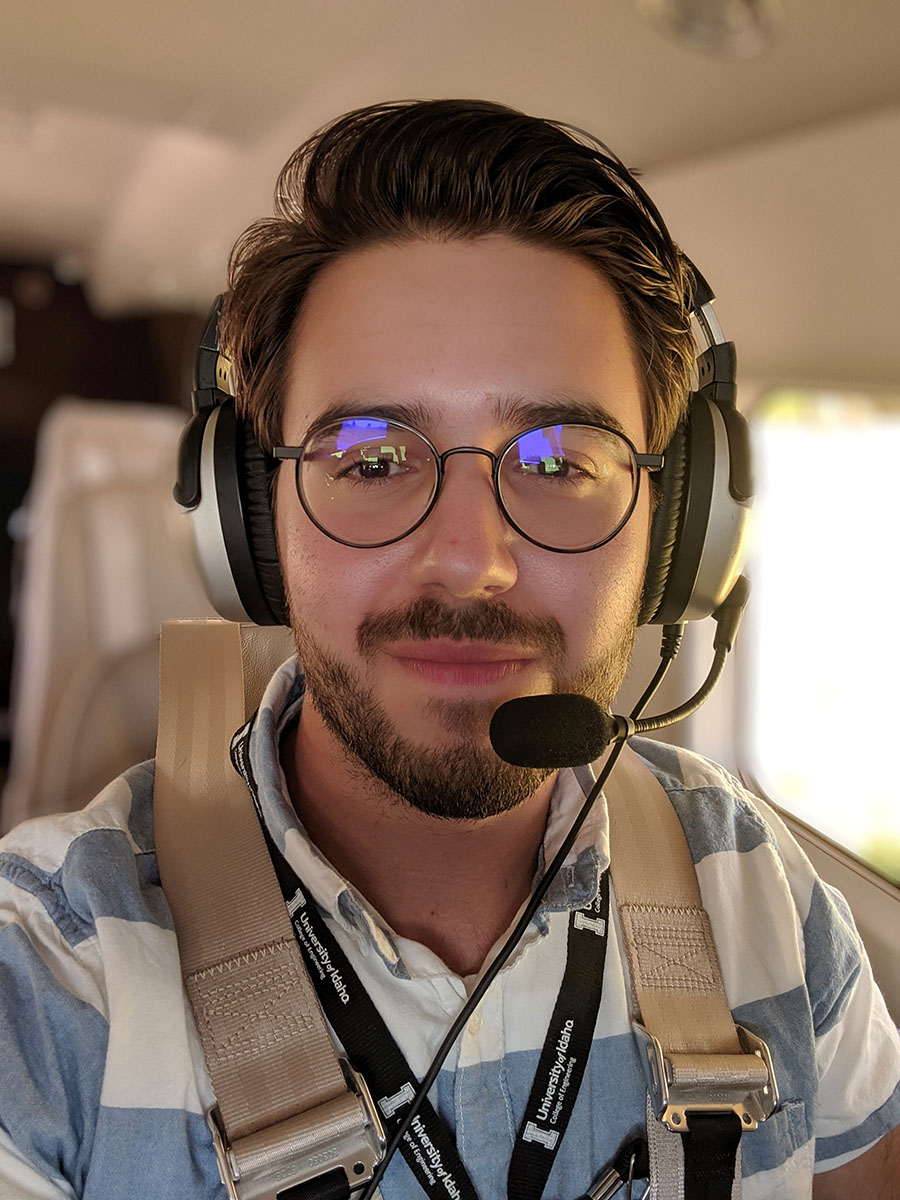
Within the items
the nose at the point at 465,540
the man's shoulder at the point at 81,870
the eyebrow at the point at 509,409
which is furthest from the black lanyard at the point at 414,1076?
the eyebrow at the point at 509,409

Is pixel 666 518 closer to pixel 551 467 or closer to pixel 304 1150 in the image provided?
pixel 551 467

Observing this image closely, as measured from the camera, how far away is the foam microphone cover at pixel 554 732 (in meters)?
0.82

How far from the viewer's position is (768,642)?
113cm

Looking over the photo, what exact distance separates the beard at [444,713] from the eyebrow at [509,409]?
0.18 meters

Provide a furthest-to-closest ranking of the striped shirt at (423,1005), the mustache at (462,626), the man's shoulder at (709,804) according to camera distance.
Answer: the man's shoulder at (709,804) < the mustache at (462,626) < the striped shirt at (423,1005)

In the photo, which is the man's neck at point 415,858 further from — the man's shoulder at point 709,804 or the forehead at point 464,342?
the forehead at point 464,342

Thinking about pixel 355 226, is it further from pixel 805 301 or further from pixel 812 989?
pixel 812 989

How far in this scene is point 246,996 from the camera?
879 mm

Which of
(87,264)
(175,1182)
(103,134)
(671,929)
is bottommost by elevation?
(175,1182)

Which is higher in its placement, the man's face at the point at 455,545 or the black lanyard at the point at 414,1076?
the man's face at the point at 455,545

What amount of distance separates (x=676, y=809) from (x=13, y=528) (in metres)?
0.82

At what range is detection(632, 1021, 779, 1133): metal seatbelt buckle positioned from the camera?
94cm

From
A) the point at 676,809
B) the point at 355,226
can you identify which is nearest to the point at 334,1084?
the point at 676,809

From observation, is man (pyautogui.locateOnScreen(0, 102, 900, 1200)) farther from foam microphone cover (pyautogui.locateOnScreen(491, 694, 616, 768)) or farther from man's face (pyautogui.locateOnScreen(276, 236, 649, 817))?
foam microphone cover (pyautogui.locateOnScreen(491, 694, 616, 768))
